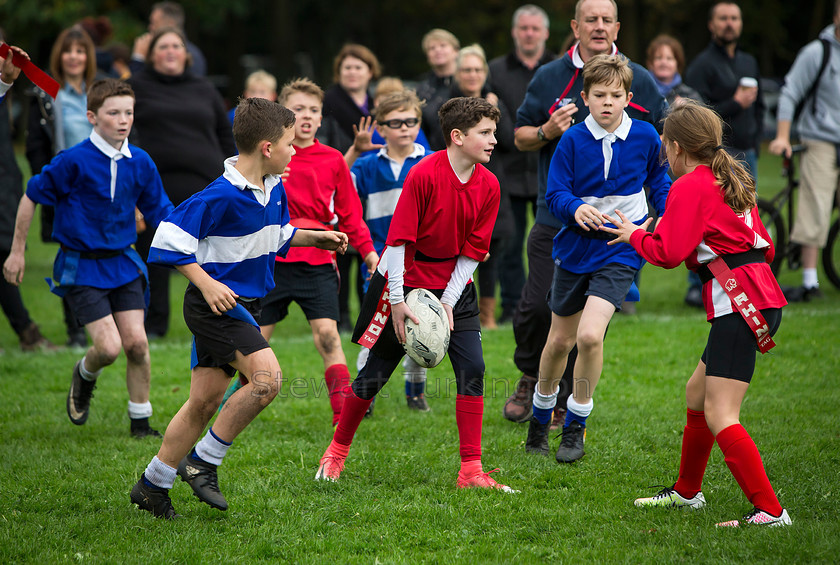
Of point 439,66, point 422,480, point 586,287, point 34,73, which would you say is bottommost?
point 422,480

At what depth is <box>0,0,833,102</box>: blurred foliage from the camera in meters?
28.4

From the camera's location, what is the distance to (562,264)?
5105 mm

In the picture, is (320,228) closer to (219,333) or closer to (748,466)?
(219,333)

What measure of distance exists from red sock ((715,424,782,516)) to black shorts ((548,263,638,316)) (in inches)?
44.1

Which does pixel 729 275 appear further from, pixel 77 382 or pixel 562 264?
pixel 77 382

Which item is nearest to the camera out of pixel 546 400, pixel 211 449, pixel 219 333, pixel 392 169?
pixel 219 333

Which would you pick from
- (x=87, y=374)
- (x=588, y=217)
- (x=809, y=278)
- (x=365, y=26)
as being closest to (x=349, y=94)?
(x=87, y=374)

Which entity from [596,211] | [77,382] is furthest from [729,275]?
[77,382]

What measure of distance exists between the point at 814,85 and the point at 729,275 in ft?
20.2

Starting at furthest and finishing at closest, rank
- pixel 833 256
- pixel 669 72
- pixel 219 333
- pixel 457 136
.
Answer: pixel 669 72
pixel 833 256
pixel 457 136
pixel 219 333

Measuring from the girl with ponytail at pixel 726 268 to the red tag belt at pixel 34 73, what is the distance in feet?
10.9

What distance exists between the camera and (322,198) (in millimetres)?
5859

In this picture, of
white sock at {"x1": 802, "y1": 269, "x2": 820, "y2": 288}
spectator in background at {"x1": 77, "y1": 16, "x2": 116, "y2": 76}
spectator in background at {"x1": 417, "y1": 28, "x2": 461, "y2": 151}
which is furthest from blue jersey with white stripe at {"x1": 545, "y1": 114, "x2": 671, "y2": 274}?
spectator in background at {"x1": 77, "y1": 16, "x2": 116, "y2": 76}

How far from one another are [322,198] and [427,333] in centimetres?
172
